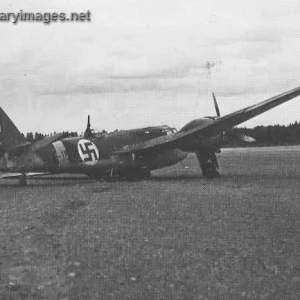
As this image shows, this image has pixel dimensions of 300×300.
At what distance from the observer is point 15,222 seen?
33.8 feet

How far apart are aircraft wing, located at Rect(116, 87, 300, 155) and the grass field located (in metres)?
6.16

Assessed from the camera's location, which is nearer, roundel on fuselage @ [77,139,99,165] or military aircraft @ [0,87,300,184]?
military aircraft @ [0,87,300,184]

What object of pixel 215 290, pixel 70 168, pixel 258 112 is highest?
pixel 258 112

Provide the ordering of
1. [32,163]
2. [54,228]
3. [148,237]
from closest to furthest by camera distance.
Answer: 1. [148,237]
2. [54,228]
3. [32,163]

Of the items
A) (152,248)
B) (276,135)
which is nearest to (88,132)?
(152,248)

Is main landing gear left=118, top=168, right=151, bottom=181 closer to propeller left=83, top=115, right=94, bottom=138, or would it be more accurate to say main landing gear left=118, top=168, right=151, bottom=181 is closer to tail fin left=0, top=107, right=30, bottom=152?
propeller left=83, top=115, right=94, bottom=138

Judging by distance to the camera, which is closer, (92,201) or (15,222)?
(15,222)

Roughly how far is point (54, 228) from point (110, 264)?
2971 mm

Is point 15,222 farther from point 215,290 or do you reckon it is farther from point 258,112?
point 258,112

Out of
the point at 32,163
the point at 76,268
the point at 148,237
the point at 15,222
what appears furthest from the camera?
the point at 32,163

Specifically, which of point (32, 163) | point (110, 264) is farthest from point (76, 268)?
point (32, 163)

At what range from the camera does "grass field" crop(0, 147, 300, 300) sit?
5957 millimetres

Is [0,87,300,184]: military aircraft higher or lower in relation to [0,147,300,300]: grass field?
higher

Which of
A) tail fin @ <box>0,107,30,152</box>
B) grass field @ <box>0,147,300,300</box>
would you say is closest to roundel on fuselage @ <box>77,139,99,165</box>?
tail fin @ <box>0,107,30,152</box>
